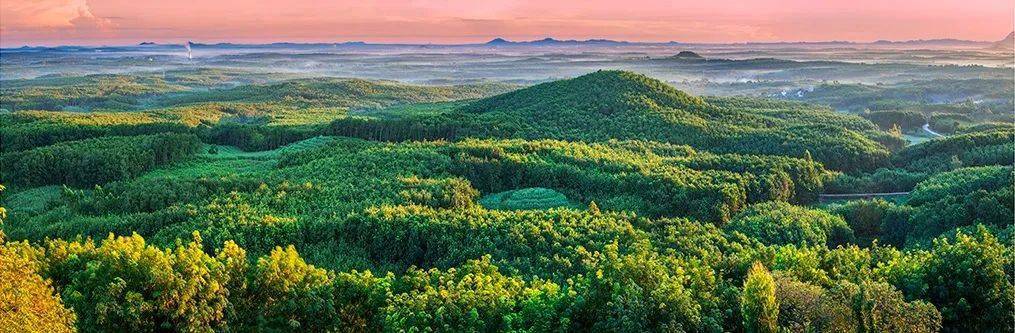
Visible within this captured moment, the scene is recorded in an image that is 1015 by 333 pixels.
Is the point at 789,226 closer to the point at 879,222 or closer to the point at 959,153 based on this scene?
the point at 879,222

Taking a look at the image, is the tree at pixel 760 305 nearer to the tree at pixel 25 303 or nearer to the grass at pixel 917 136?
the tree at pixel 25 303

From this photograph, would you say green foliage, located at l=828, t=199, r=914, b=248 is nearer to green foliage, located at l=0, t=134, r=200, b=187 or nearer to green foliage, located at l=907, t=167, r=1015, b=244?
green foliage, located at l=907, t=167, r=1015, b=244

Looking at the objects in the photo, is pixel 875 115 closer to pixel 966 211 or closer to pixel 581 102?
pixel 581 102

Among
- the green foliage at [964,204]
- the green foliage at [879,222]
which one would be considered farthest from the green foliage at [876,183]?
the green foliage at [879,222]

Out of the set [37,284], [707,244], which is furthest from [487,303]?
[707,244]

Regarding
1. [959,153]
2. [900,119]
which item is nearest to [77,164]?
[959,153]

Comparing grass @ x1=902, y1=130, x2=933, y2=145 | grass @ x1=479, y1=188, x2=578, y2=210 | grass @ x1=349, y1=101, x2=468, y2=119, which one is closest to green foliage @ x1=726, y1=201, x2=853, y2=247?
grass @ x1=479, y1=188, x2=578, y2=210
